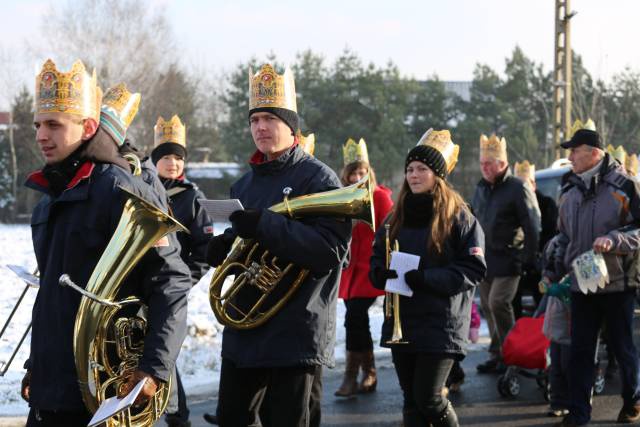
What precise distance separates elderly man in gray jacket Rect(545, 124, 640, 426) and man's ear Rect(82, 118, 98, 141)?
385 cm

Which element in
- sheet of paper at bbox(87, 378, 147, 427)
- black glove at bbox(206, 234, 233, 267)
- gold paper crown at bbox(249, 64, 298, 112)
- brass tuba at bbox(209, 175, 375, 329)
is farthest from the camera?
gold paper crown at bbox(249, 64, 298, 112)

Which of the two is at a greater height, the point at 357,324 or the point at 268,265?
the point at 268,265

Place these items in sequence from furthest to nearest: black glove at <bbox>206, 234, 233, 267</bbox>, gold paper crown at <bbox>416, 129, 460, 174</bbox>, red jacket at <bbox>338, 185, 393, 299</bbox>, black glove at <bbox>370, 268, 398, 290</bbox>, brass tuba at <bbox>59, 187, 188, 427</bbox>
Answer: red jacket at <bbox>338, 185, 393, 299</bbox>, gold paper crown at <bbox>416, 129, 460, 174</bbox>, black glove at <bbox>370, 268, 398, 290</bbox>, black glove at <bbox>206, 234, 233, 267</bbox>, brass tuba at <bbox>59, 187, 188, 427</bbox>

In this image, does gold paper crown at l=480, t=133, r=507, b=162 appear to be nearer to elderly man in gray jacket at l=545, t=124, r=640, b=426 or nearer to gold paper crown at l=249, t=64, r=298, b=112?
elderly man in gray jacket at l=545, t=124, r=640, b=426

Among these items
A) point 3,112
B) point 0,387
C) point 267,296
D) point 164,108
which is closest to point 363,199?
point 267,296

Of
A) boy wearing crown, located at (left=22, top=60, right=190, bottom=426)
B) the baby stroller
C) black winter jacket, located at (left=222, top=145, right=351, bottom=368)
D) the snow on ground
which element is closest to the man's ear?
boy wearing crown, located at (left=22, top=60, right=190, bottom=426)

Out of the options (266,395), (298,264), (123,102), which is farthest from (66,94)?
(123,102)

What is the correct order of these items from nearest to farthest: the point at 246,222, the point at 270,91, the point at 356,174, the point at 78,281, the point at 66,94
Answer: the point at 78,281, the point at 66,94, the point at 246,222, the point at 270,91, the point at 356,174

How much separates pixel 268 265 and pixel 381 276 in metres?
1.43

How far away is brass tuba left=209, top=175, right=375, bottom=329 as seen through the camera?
161 inches

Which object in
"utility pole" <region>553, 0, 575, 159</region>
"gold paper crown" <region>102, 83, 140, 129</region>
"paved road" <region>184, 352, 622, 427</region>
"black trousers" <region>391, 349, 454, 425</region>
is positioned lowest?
"paved road" <region>184, 352, 622, 427</region>

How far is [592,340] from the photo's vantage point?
21.2 feet

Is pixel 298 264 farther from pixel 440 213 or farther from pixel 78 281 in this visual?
pixel 440 213

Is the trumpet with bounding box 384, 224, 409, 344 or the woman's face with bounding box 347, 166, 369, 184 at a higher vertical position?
the woman's face with bounding box 347, 166, 369, 184
